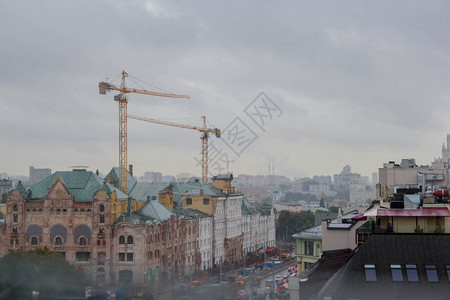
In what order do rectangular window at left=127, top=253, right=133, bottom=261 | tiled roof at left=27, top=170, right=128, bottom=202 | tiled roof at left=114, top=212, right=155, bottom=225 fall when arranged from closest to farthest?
1. rectangular window at left=127, top=253, right=133, bottom=261
2. tiled roof at left=114, top=212, right=155, bottom=225
3. tiled roof at left=27, top=170, right=128, bottom=202

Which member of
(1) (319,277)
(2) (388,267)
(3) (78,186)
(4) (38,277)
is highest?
(3) (78,186)

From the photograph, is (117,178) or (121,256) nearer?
(121,256)

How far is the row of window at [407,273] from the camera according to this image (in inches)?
1563

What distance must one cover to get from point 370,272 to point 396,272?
1347 mm

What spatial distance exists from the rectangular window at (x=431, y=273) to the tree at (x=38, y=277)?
198 feet

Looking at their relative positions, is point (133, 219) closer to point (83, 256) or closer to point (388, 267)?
point (83, 256)

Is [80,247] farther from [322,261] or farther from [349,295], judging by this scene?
[349,295]

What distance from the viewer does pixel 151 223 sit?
437 ft

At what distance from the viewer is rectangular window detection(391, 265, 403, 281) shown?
39741 millimetres

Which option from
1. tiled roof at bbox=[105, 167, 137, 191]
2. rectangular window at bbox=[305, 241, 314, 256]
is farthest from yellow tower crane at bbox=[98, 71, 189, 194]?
rectangular window at bbox=[305, 241, 314, 256]

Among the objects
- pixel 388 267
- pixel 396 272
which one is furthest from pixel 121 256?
pixel 396 272

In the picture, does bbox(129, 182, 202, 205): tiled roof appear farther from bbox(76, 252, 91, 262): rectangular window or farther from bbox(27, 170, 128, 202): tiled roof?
bbox(76, 252, 91, 262): rectangular window

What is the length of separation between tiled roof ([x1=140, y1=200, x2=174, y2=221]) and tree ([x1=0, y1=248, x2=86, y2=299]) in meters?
25.8

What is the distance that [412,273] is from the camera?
4000 centimetres
